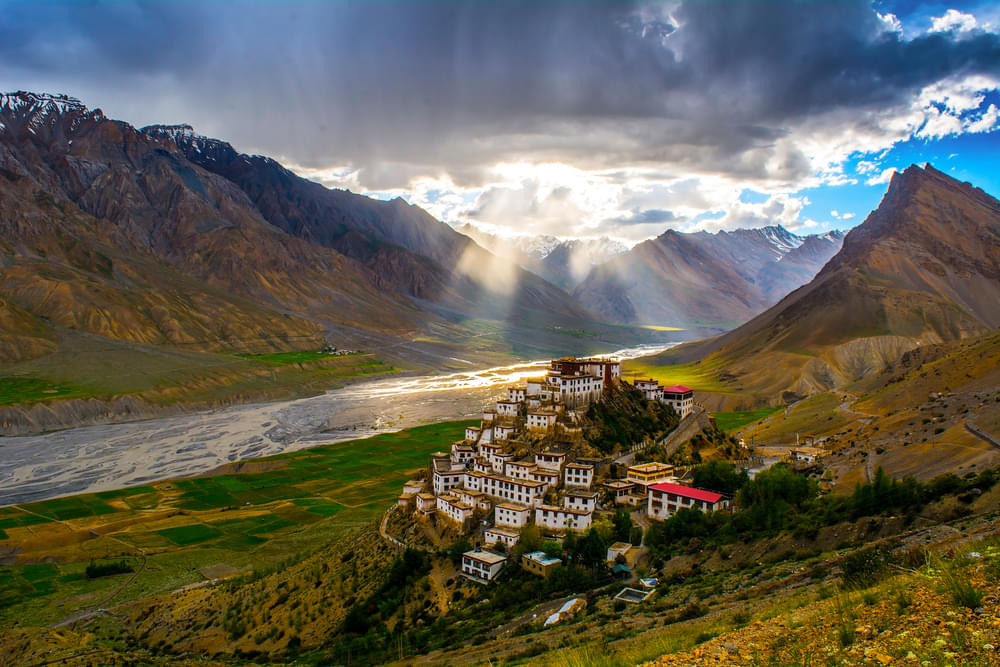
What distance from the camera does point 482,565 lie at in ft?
120

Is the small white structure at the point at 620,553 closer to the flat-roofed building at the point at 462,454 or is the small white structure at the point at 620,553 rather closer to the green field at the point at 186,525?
the flat-roofed building at the point at 462,454

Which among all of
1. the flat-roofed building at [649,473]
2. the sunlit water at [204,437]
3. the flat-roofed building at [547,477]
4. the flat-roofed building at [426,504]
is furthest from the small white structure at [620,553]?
the sunlit water at [204,437]

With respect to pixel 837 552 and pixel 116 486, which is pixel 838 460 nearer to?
pixel 837 552

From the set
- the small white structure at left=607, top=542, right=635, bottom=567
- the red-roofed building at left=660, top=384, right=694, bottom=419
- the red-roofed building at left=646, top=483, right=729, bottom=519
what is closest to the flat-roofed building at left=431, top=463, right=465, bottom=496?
the red-roofed building at left=646, top=483, right=729, bottom=519

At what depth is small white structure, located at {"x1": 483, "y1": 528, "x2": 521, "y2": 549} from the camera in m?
38.9

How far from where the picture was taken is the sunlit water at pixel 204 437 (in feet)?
269

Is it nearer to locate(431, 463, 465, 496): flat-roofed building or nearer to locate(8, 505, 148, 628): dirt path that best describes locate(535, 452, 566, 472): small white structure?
locate(431, 463, 465, 496): flat-roofed building

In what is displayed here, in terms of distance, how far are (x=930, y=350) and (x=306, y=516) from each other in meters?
84.3

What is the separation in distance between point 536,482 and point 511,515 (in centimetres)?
314

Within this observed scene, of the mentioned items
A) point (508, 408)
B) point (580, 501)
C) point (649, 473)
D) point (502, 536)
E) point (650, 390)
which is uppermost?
point (650, 390)

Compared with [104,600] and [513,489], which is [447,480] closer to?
[513,489]

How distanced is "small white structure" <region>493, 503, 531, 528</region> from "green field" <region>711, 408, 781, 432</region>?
A: 189ft

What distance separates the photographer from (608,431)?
182 feet

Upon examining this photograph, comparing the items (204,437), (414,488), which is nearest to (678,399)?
(414,488)
